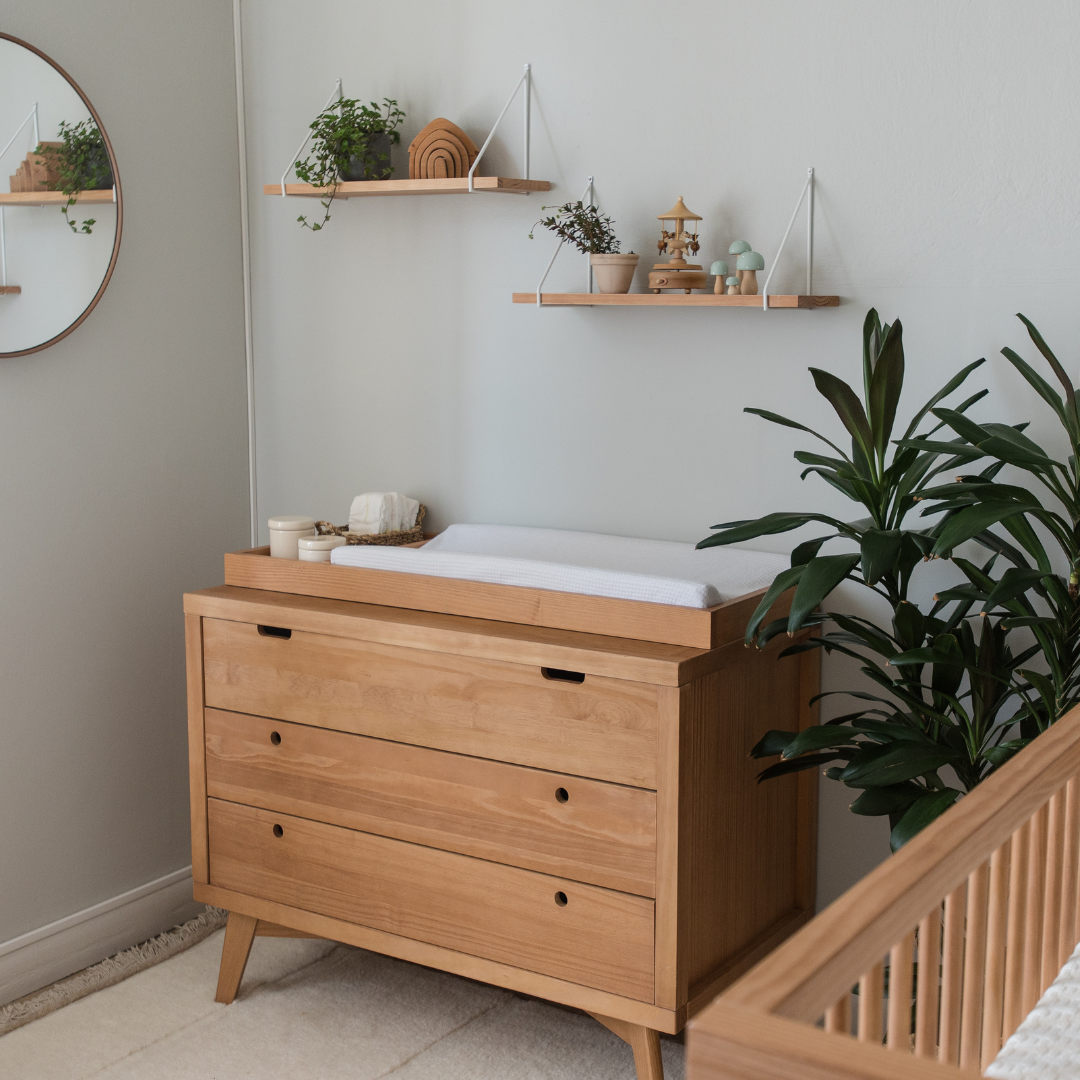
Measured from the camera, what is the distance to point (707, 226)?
2.06 metres

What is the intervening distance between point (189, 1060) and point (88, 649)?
81 cm

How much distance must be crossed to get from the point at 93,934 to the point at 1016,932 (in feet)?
6.36

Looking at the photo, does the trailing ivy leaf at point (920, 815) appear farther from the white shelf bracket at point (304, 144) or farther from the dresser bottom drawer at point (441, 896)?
the white shelf bracket at point (304, 144)

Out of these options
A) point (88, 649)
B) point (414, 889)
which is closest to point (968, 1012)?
point (414, 889)

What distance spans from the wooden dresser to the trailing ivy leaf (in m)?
0.30

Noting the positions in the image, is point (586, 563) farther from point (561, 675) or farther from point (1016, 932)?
point (1016, 932)

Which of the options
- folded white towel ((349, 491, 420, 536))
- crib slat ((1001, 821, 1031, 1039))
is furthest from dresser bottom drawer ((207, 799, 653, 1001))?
crib slat ((1001, 821, 1031, 1039))

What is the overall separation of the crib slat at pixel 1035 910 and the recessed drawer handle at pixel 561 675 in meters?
0.76

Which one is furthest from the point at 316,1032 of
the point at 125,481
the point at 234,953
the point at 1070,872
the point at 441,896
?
the point at 1070,872

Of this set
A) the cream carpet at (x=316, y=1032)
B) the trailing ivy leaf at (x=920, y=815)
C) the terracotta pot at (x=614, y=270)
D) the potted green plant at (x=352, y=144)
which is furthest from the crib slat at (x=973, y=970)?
the potted green plant at (x=352, y=144)

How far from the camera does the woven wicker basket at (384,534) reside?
226cm

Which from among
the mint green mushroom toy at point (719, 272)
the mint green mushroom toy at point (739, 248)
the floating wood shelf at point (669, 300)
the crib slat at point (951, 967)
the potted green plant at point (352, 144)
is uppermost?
the potted green plant at point (352, 144)

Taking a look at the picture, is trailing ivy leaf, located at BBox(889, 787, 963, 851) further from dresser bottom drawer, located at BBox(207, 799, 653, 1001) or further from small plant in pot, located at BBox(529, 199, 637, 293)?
small plant in pot, located at BBox(529, 199, 637, 293)

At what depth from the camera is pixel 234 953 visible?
7.10ft
